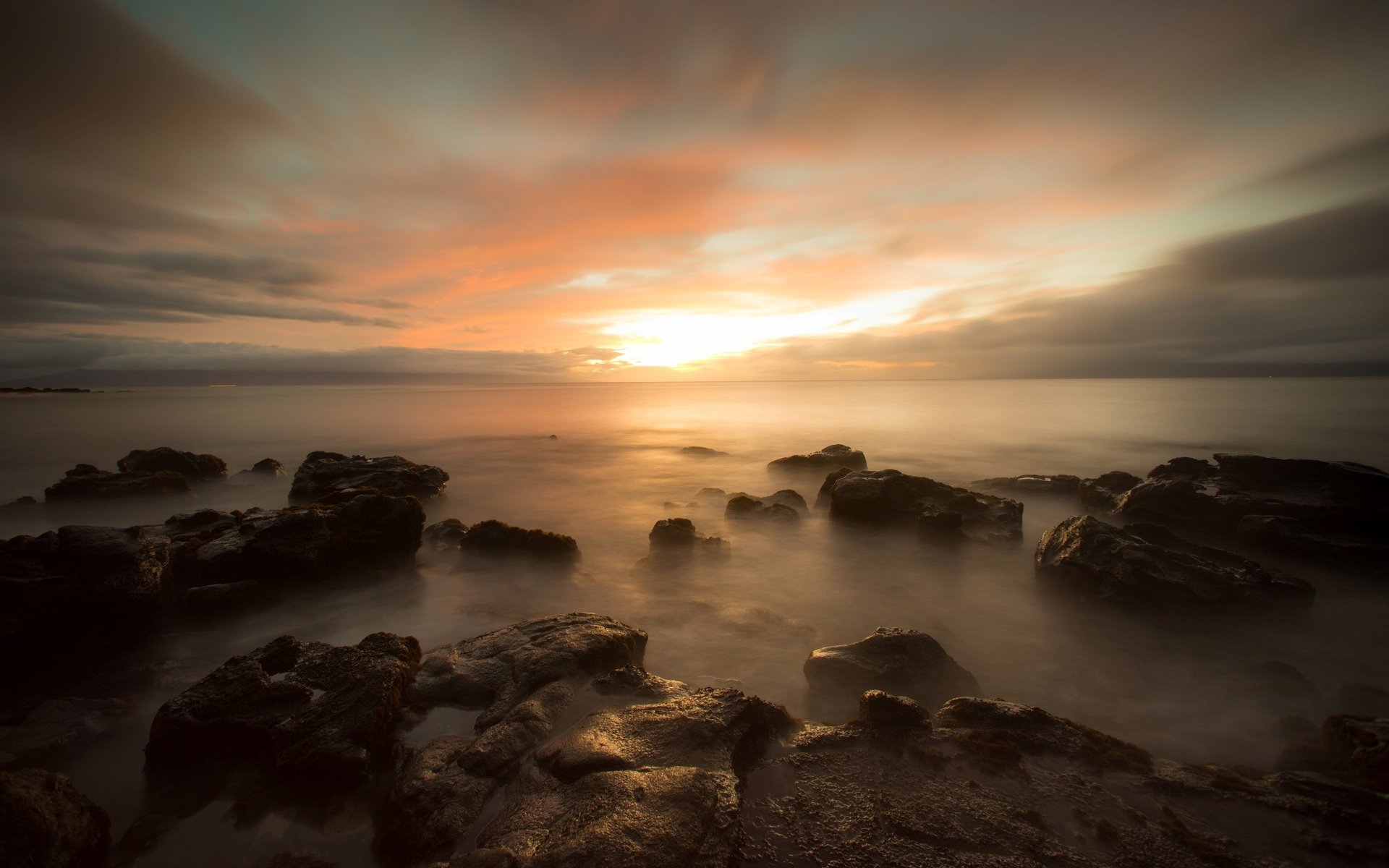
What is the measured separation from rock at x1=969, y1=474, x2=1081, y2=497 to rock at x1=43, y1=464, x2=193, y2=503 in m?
21.2

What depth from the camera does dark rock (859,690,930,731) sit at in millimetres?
3844

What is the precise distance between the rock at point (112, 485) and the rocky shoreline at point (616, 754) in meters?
9.11

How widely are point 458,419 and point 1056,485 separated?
121 feet

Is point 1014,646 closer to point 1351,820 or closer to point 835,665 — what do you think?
point 835,665

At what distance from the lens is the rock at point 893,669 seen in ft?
15.9

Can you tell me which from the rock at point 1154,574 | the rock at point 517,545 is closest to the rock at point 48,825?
the rock at point 517,545

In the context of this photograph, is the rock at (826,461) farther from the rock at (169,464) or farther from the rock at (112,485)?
the rock at (169,464)

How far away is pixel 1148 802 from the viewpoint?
3221mm

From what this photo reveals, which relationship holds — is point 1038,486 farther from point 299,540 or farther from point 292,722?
point 299,540

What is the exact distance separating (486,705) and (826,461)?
14530mm

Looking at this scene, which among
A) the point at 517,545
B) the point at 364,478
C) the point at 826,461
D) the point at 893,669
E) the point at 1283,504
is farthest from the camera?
the point at 826,461

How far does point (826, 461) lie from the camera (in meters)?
17.5

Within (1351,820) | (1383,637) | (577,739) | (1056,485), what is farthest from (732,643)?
(1056,485)

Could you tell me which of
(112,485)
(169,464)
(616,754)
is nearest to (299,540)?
(616,754)
